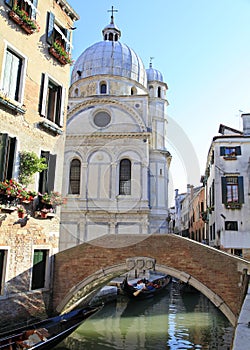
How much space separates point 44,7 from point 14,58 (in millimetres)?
2086

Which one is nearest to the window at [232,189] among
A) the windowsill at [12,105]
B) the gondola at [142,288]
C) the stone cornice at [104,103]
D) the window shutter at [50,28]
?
the gondola at [142,288]

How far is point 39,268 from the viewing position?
29.8 feet

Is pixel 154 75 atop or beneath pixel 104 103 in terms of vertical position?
atop

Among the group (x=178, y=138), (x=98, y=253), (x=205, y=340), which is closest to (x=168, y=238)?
(x=98, y=253)

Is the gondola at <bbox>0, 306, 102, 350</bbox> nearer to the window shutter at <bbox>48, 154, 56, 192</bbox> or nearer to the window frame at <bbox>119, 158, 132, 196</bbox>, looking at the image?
the window shutter at <bbox>48, 154, 56, 192</bbox>

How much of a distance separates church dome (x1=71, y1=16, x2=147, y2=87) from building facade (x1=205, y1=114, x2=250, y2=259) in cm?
1095

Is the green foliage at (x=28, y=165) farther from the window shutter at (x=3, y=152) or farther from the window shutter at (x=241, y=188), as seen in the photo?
the window shutter at (x=241, y=188)

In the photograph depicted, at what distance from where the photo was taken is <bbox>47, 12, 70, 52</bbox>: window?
9.80 metres

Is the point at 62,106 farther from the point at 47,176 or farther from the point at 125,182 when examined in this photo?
the point at 125,182

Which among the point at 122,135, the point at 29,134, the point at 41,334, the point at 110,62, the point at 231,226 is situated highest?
the point at 110,62

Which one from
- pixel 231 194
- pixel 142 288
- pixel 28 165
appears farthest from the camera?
pixel 231 194

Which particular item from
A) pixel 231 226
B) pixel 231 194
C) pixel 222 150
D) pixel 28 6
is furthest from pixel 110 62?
pixel 28 6

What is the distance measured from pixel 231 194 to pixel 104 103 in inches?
386

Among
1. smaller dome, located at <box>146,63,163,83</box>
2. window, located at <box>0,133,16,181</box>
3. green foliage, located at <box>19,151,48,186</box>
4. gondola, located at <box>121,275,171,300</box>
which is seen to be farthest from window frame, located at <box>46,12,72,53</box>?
smaller dome, located at <box>146,63,163,83</box>
